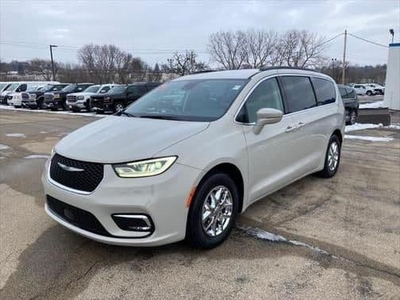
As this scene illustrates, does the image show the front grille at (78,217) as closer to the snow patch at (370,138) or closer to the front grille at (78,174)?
the front grille at (78,174)

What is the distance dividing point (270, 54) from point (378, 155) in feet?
176

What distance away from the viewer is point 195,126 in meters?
3.54

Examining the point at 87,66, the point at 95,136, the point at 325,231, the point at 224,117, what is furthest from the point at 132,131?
the point at 87,66

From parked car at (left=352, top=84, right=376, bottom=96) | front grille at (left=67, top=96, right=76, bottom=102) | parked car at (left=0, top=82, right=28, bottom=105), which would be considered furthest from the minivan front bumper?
parked car at (left=352, top=84, right=376, bottom=96)

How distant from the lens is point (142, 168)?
9.98 feet

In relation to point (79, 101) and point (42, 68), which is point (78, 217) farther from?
point (42, 68)

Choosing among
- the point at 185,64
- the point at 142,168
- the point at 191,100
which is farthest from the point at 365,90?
the point at 142,168

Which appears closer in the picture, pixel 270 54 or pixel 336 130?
pixel 336 130

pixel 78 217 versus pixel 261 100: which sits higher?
pixel 261 100

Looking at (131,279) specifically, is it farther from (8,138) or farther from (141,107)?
(8,138)

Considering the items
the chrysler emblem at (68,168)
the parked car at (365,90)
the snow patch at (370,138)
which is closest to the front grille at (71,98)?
the snow patch at (370,138)

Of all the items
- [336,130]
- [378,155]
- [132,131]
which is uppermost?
[132,131]

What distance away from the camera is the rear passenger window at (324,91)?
5600 mm

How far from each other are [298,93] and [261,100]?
3.43 feet
